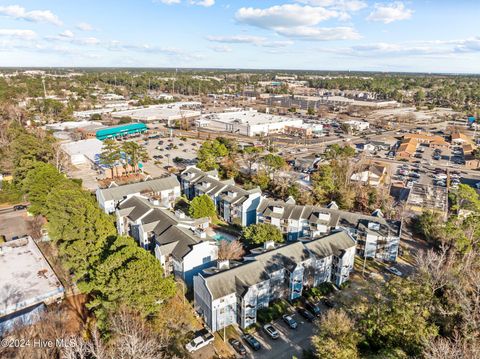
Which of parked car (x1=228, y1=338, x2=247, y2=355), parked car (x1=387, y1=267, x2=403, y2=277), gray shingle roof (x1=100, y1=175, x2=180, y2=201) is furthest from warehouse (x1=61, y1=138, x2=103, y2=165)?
parked car (x1=387, y1=267, x2=403, y2=277)

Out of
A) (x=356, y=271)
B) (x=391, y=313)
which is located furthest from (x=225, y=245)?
(x=391, y=313)

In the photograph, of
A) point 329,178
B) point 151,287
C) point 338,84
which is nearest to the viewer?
point 151,287

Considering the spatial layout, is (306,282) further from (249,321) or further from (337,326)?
(337,326)

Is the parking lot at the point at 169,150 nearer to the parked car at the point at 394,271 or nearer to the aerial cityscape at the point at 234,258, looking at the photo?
the aerial cityscape at the point at 234,258

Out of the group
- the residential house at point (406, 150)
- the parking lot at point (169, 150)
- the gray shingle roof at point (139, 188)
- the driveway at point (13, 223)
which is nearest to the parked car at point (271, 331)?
the gray shingle roof at point (139, 188)

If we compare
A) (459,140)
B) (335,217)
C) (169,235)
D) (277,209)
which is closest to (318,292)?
(335,217)

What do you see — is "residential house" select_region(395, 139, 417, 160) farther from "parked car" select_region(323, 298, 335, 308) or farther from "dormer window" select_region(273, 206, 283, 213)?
"parked car" select_region(323, 298, 335, 308)
